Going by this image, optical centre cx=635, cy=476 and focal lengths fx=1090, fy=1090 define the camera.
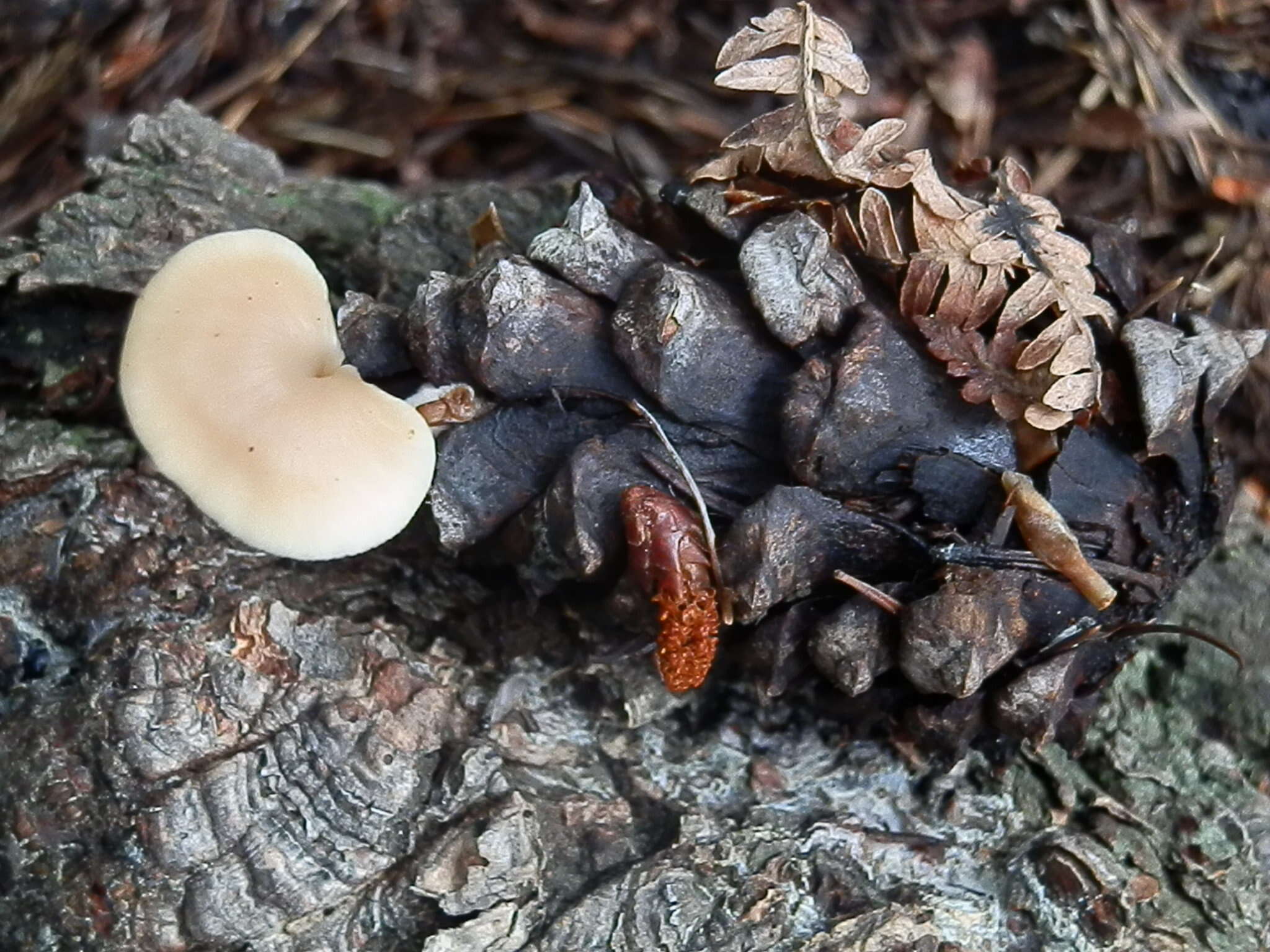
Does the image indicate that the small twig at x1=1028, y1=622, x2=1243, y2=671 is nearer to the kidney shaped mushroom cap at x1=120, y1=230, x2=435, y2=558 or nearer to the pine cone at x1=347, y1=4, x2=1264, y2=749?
the pine cone at x1=347, y1=4, x2=1264, y2=749

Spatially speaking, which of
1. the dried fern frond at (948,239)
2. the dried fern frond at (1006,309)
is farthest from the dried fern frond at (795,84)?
the dried fern frond at (1006,309)

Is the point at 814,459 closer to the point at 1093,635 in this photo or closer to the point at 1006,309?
the point at 1006,309

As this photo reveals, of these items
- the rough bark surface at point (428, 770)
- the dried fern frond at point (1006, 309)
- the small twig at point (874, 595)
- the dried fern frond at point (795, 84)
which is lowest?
the rough bark surface at point (428, 770)

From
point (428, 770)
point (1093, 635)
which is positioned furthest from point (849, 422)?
point (428, 770)

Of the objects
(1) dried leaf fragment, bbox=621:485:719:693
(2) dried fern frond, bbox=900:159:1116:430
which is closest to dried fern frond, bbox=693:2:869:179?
(2) dried fern frond, bbox=900:159:1116:430

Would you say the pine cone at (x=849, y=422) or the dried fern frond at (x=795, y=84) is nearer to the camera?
the pine cone at (x=849, y=422)

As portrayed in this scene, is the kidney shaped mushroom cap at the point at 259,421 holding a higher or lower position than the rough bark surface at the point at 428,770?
higher

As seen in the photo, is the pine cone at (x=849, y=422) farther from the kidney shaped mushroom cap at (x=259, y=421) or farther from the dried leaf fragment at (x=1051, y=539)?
the kidney shaped mushroom cap at (x=259, y=421)
